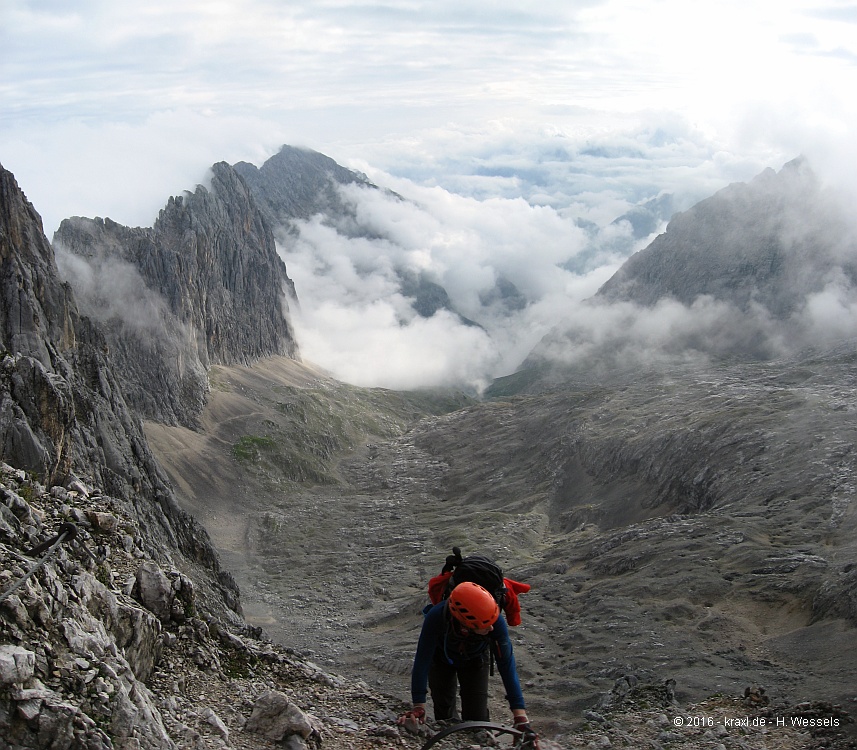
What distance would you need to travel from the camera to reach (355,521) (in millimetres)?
142000

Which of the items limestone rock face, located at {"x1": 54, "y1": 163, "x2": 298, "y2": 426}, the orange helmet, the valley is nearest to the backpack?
the orange helmet

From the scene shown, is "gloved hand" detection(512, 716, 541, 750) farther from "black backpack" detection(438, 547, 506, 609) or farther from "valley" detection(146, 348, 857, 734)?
"valley" detection(146, 348, 857, 734)

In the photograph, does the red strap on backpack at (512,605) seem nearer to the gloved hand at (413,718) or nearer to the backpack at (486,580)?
the backpack at (486,580)

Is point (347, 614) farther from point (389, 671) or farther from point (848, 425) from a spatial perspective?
point (848, 425)

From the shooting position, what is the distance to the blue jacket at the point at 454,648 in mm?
18562

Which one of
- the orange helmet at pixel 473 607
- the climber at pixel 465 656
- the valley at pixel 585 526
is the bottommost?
the valley at pixel 585 526

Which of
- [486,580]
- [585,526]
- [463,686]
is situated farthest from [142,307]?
[486,580]

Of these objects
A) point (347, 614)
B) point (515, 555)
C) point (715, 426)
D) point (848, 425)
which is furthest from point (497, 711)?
point (715, 426)

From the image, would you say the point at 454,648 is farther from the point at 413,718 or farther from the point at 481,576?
the point at 413,718

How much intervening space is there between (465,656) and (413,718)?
7.13 ft

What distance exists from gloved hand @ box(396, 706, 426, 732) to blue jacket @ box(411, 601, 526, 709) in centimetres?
38

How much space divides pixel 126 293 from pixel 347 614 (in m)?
102

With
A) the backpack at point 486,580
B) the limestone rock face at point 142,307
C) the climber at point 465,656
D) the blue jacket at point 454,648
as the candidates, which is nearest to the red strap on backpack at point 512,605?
the backpack at point 486,580

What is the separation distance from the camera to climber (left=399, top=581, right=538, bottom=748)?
58.5ft
